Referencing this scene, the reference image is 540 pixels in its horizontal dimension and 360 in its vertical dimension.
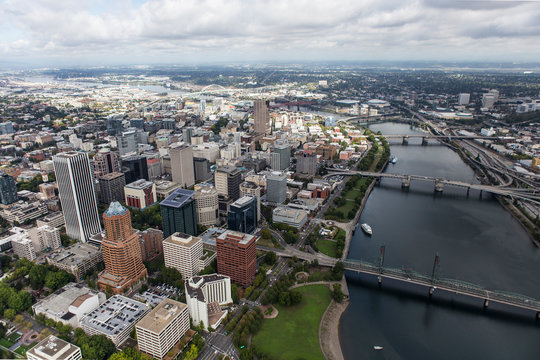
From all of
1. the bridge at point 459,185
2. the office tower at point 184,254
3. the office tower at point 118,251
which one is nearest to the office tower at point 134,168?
the office tower at point 118,251

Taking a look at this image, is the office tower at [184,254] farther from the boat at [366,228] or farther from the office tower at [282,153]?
the office tower at [282,153]

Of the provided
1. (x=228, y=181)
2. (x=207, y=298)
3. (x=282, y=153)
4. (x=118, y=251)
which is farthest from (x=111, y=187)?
(x=207, y=298)

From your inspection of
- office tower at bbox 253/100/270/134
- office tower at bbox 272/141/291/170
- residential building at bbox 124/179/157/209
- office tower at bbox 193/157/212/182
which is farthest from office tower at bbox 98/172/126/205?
office tower at bbox 253/100/270/134

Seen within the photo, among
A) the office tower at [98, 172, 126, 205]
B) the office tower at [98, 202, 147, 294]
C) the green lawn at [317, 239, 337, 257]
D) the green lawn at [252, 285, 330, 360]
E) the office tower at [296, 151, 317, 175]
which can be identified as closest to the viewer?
the green lawn at [252, 285, 330, 360]

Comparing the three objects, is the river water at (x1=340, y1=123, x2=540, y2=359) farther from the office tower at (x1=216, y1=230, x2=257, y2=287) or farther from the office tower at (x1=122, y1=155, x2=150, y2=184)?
the office tower at (x1=122, y1=155, x2=150, y2=184)

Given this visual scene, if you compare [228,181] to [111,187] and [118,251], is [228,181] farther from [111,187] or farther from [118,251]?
[118,251]

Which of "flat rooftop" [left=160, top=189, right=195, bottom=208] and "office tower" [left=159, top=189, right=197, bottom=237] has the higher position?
"flat rooftop" [left=160, top=189, right=195, bottom=208]
